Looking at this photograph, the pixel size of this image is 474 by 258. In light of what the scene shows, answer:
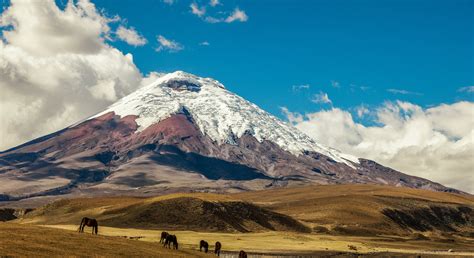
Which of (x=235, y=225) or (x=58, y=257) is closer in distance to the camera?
(x=58, y=257)

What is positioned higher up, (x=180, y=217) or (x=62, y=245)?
(x=180, y=217)

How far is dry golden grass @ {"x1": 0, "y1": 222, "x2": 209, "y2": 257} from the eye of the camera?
4898cm

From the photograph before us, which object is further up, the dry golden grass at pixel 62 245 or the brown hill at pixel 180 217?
the brown hill at pixel 180 217

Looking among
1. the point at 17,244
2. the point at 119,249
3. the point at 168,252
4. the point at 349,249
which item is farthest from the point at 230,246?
the point at 17,244

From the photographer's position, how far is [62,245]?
5456 cm

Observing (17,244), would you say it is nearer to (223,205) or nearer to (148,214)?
(148,214)

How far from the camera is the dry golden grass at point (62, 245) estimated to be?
161 feet

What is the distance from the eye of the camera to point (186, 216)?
186625mm

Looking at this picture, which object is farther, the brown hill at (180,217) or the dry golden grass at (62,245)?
the brown hill at (180,217)

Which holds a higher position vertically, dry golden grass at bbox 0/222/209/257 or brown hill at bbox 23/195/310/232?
brown hill at bbox 23/195/310/232

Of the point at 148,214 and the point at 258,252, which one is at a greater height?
the point at 148,214

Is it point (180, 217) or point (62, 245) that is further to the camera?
point (180, 217)

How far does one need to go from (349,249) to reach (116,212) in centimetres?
10083

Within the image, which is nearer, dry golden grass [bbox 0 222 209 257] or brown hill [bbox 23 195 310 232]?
dry golden grass [bbox 0 222 209 257]
